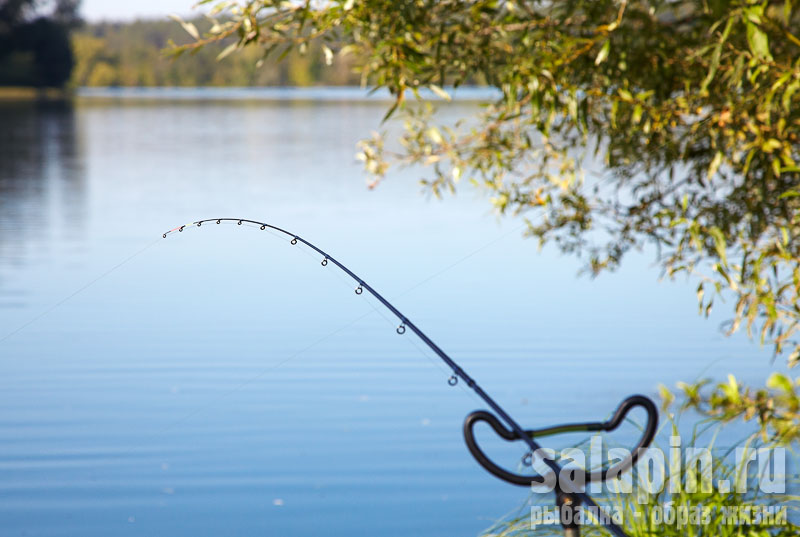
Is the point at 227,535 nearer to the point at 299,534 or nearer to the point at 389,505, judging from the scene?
the point at 299,534

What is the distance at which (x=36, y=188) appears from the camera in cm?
1884

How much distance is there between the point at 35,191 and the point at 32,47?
65792 mm

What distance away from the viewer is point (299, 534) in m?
4.53

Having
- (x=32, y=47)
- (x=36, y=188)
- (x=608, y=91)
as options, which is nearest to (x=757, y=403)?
(x=608, y=91)

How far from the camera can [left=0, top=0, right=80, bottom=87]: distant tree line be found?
7788cm

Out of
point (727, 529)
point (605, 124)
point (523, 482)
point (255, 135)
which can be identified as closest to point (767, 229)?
point (605, 124)

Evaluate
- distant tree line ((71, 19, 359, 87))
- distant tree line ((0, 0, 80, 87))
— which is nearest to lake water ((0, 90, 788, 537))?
distant tree line ((0, 0, 80, 87))

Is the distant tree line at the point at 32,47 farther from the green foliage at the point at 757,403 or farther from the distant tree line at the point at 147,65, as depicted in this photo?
the green foliage at the point at 757,403

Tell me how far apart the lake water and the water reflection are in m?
0.11

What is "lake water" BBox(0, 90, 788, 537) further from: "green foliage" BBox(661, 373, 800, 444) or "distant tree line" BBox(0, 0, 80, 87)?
"distant tree line" BBox(0, 0, 80, 87)

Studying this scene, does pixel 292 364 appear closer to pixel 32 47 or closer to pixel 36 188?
pixel 36 188

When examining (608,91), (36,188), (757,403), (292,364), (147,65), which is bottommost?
(147,65)

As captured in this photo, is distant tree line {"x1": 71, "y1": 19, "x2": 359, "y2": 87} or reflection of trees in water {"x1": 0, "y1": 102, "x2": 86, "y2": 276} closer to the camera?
reflection of trees in water {"x1": 0, "y1": 102, "x2": 86, "y2": 276}

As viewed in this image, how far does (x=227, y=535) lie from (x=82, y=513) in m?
0.69
